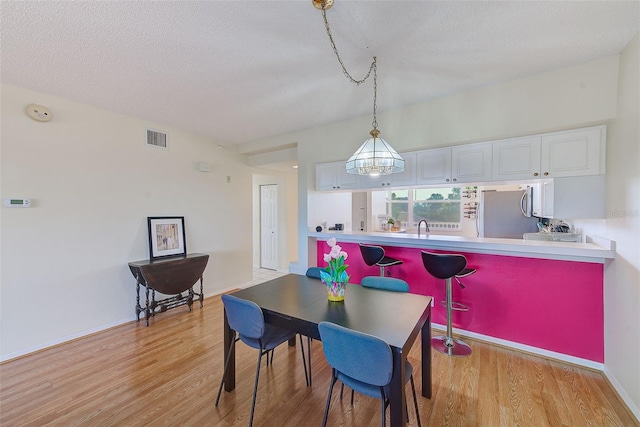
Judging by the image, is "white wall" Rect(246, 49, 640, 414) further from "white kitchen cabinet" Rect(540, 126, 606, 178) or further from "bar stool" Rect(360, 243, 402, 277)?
"bar stool" Rect(360, 243, 402, 277)

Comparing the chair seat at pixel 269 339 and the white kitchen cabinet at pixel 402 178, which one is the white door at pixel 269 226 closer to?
the white kitchen cabinet at pixel 402 178

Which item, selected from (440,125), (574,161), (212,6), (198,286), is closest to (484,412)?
(574,161)

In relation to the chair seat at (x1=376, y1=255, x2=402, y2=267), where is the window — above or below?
above

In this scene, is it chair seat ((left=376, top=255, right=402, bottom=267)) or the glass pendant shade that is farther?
chair seat ((left=376, top=255, right=402, bottom=267))

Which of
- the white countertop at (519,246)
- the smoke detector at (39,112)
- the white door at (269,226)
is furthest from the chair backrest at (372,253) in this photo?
the smoke detector at (39,112)

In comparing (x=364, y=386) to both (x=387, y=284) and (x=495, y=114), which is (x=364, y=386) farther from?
(x=495, y=114)

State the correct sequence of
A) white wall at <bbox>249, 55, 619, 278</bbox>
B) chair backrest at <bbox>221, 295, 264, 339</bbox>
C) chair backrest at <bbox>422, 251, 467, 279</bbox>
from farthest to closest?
1. chair backrest at <bbox>422, 251, 467, 279</bbox>
2. white wall at <bbox>249, 55, 619, 278</bbox>
3. chair backrest at <bbox>221, 295, 264, 339</bbox>

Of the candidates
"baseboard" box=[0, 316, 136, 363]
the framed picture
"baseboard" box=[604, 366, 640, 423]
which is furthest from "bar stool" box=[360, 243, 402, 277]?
"baseboard" box=[0, 316, 136, 363]

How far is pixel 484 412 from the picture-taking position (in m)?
1.79

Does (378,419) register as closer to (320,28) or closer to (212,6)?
(320,28)

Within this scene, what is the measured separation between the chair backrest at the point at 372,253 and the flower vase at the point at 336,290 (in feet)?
3.63

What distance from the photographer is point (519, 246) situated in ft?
8.00

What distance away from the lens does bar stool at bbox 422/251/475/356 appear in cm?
237

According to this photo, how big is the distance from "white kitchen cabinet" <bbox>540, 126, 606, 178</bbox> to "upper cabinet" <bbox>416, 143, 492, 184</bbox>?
45 centimetres
